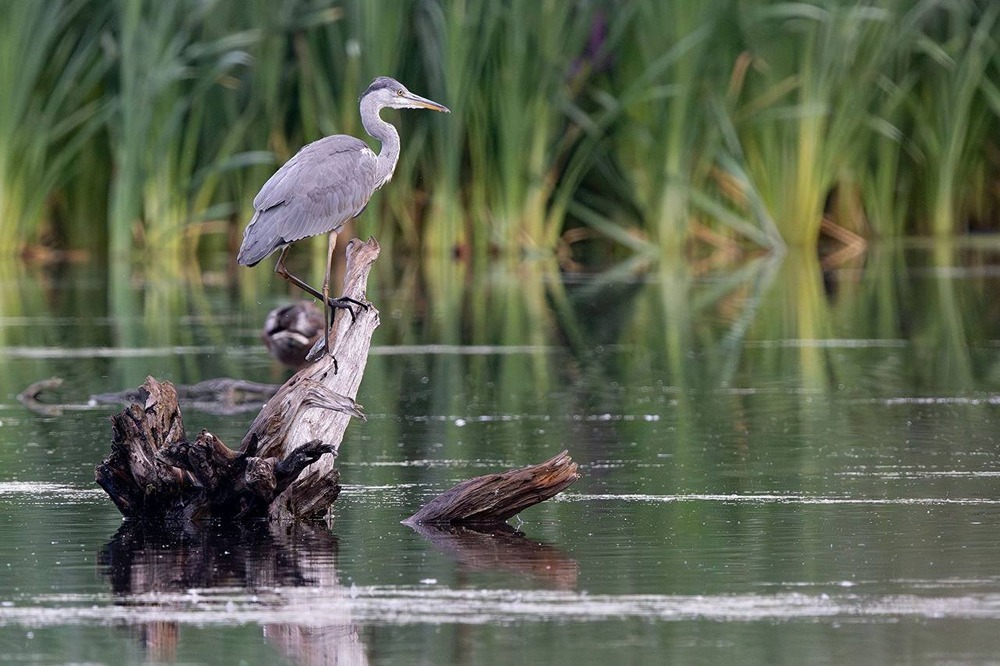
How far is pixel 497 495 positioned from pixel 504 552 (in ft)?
1.52

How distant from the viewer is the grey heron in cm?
662

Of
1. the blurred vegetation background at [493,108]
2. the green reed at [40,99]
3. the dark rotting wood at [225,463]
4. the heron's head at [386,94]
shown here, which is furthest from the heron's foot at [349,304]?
the green reed at [40,99]

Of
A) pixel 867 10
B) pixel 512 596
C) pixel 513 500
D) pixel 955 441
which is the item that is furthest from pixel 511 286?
pixel 512 596

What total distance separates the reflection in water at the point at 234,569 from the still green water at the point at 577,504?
0.01 m

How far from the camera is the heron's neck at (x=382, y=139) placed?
7266 mm

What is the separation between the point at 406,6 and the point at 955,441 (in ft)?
34.2

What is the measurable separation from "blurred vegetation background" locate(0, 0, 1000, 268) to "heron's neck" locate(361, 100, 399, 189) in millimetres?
8829

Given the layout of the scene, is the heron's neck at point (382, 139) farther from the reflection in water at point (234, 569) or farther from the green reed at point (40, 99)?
the green reed at point (40, 99)

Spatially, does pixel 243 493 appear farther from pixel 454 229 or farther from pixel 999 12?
pixel 999 12

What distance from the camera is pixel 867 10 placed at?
54.9 ft

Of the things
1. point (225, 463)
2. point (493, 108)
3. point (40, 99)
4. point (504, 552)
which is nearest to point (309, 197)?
point (225, 463)

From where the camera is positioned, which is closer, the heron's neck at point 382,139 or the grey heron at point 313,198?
the grey heron at point 313,198

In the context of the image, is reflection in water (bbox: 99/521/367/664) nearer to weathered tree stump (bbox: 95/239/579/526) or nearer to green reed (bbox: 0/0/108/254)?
weathered tree stump (bbox: 95/239/579/526)

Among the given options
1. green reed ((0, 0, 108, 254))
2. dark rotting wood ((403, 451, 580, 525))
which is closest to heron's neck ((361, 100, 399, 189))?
dark rotting wood ((403, 451, 580, 525))
